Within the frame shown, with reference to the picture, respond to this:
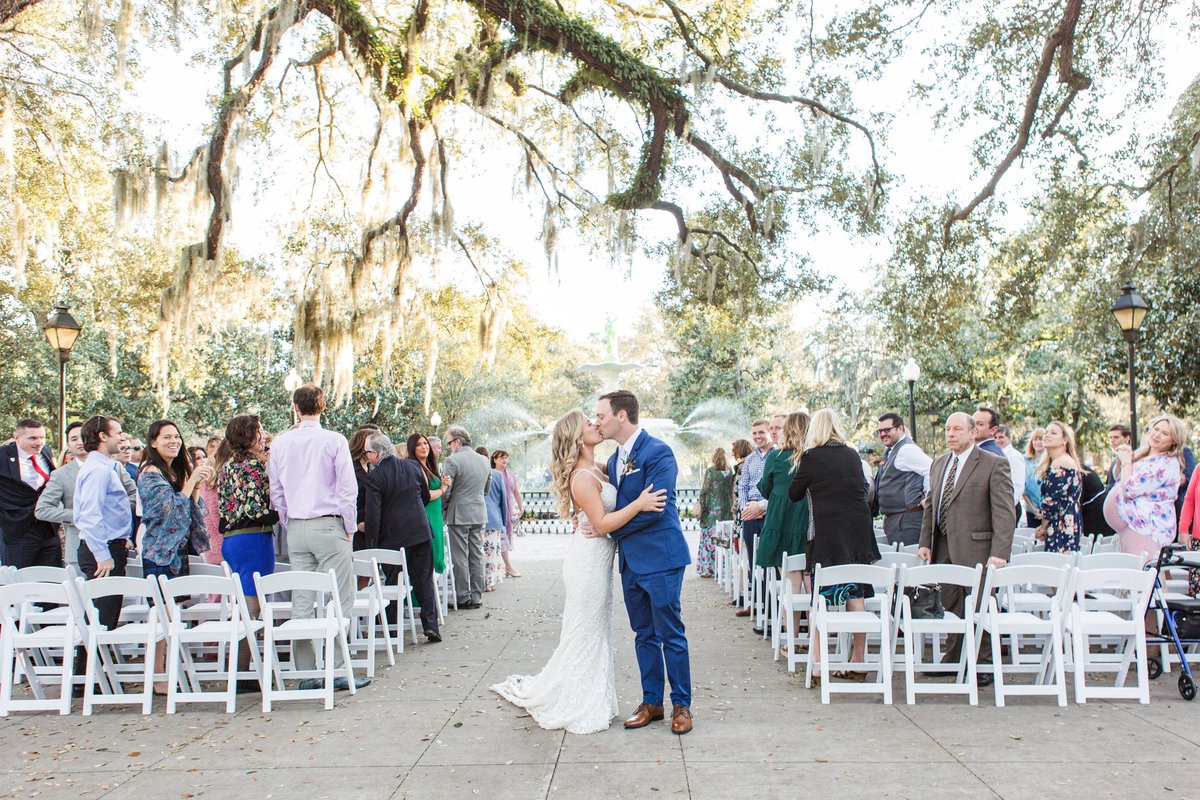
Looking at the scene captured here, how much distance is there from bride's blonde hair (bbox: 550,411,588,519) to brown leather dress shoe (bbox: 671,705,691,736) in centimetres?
117

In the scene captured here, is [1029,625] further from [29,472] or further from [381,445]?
[29,472]

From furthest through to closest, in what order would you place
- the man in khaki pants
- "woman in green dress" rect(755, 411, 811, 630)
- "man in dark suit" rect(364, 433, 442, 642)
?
1. "man in dark suit" rect(364, 433, 442, 642)
2. "woman in green dress" rect(755, 411, 811, 630)
3. the man in khaki pants

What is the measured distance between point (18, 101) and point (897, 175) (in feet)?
44.3

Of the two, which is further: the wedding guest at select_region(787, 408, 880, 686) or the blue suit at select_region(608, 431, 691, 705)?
the wedding guest at select_region(787, 408, 880, 686)

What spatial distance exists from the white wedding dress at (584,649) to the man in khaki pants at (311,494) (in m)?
1.70

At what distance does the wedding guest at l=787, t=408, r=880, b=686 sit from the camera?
247 inches

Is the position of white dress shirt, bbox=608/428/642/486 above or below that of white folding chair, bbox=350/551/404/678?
above

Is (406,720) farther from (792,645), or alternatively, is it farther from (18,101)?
(18,101)

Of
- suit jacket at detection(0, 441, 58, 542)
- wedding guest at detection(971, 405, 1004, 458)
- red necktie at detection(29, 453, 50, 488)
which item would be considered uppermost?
wedding guest at detection(971, 405, 1004, 458)

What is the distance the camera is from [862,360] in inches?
1319

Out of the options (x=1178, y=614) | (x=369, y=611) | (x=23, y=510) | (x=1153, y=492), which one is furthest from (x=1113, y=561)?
(x=23, y=510)

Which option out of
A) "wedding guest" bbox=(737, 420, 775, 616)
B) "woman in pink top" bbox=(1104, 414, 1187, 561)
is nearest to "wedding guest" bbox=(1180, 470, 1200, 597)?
"woman in pink top" bbox=(1104, 414, 1187, 561)

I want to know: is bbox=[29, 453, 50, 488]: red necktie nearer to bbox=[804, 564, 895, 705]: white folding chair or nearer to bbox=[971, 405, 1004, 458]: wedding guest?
bbox=[804, 564, 895, 705]: white folding chair

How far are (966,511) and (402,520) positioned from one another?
4.48 metres
